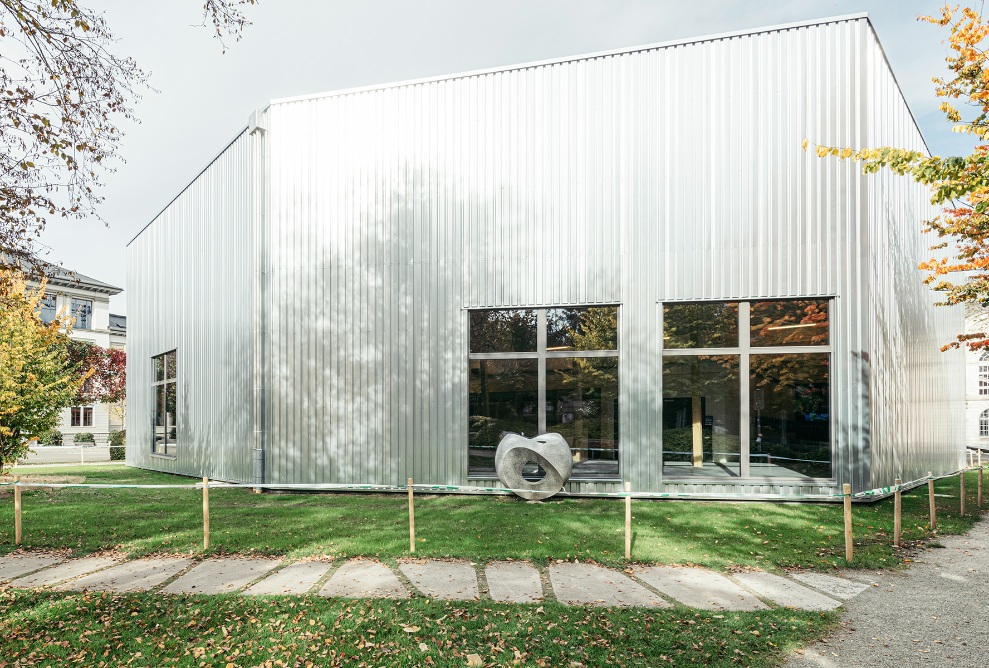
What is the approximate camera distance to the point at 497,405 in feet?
40.4

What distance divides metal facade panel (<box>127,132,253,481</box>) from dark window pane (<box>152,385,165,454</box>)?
0.38 m

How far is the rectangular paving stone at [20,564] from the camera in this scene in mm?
7002

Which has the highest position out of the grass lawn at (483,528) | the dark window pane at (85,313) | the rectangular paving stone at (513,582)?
the dark window pane at (85,313)

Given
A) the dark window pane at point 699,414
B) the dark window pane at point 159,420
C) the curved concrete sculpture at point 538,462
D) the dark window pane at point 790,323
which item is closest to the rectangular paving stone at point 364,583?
Answer: the curved concrete sculpture at point 538,462

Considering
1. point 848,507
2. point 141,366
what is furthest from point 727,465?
A: point 141,366

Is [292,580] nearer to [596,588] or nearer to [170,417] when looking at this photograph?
[596,588]

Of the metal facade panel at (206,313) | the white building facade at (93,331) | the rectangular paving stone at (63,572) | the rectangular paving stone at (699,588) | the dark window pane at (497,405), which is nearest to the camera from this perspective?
the rectangular paving stone at (699,588)

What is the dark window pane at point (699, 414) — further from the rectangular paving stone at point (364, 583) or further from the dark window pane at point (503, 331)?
→ the rectangular paving stone at point (364, 583)

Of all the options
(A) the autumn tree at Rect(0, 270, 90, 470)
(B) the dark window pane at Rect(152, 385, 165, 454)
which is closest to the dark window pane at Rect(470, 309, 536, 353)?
(A) the autumn tree at Rect(0, 270, 90, 470)

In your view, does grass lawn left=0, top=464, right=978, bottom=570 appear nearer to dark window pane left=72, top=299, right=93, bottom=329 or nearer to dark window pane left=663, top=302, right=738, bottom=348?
dark window pane left=663, top=302, right=738, bottom=348

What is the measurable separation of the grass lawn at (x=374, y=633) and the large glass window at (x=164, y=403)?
43.0ft

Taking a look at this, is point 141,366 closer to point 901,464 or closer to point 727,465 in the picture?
point 727,465

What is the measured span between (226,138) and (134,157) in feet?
28.5

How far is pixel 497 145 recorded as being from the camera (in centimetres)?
1248
